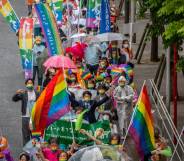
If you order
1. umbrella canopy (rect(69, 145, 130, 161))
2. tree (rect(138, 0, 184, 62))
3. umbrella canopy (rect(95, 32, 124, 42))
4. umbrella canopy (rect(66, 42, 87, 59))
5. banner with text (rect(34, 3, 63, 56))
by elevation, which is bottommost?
umbrella canopy (rect(69, 145, 130, 161))

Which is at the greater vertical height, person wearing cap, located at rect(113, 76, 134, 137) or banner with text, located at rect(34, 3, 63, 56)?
banner with text, located at rect(34, 3, 63, 56)

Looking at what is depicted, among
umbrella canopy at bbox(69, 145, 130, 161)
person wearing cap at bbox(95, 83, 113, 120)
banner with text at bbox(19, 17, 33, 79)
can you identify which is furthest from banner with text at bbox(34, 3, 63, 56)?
umbrella canopy at bbox(69, 145, 130, 161)

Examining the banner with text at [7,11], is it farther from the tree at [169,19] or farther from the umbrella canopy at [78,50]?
the tree at [169,19]

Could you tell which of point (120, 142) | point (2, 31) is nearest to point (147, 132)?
point (120, 142)

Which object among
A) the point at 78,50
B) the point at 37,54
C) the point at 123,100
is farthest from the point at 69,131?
the point at 78,50

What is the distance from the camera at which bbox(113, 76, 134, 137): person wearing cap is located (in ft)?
61.2

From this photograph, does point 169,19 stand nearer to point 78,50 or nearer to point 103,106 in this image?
point 103,106

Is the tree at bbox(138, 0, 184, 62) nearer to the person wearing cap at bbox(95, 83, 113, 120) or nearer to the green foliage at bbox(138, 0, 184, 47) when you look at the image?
the green foliage at bbox(138, 0, 184, 47)

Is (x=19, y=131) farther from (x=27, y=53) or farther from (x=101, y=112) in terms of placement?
(x=101, y=112)

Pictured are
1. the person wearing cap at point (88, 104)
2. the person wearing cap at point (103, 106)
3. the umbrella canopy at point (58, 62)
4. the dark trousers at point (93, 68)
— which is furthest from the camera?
the dark trousers at point (93, 68)

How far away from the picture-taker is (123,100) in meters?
18.7

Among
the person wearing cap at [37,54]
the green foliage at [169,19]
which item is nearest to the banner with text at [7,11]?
the person wearing cap at [37,54]

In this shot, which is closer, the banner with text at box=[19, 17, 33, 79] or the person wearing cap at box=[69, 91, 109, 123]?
the person wearing cap at box=[69, 91, 109, 123]

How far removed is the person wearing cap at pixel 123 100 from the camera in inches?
734
